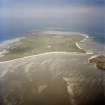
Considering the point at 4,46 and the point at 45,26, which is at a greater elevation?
the point at 45,26

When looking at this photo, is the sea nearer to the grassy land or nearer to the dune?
the grassy land

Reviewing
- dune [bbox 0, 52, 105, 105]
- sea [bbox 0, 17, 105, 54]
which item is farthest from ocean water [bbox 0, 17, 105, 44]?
dune [bbox 0, 52, 105, 105]

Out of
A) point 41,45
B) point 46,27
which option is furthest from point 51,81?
point 46,27

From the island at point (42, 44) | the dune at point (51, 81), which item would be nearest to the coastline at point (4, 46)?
the island at point (42, 44)

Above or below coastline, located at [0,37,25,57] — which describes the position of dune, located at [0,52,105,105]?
below

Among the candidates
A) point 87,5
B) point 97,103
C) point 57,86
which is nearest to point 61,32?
point 87,5

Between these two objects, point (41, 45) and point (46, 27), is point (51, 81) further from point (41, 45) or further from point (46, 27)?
point (46, 27)
